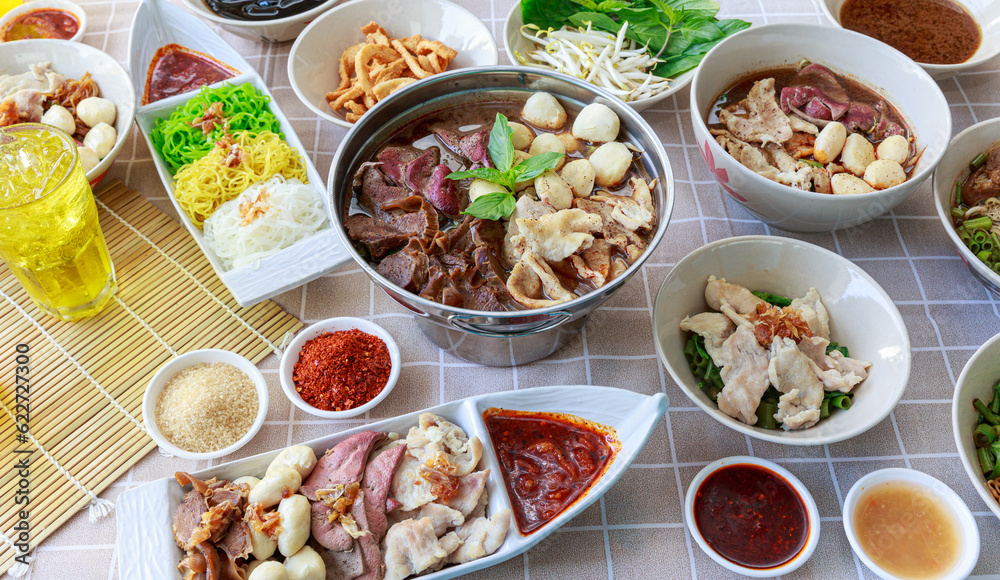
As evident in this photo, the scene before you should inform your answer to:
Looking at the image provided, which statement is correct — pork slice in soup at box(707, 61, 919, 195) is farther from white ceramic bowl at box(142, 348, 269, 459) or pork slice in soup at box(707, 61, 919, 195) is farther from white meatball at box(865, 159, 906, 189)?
white ceramic bowl at box(142, 348, 269, 459)

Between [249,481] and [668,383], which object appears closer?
[249,481]

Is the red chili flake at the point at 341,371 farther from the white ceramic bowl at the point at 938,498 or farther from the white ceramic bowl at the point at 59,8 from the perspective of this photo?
the white ceramic bowl at the point at 59,8

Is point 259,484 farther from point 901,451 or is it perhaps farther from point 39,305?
point 901,451

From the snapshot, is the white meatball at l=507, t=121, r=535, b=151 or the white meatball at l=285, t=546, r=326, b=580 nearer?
the white meatball at l=285, t=546, r=326, b=580

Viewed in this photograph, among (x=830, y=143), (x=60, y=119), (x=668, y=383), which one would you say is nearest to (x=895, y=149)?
(x=830, y=143)

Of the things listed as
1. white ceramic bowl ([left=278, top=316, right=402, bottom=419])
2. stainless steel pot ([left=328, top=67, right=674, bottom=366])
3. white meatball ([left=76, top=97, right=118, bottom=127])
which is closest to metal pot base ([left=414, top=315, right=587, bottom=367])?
stainless steel pot ([left=328, top=67, right=674, bottom=366])

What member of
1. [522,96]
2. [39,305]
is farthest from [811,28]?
[39,305]

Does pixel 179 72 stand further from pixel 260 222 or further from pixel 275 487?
pixel 275 487

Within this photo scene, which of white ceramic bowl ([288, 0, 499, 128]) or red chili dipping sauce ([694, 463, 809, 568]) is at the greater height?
white ceramic bowl ([288, 0, 499, 128])
